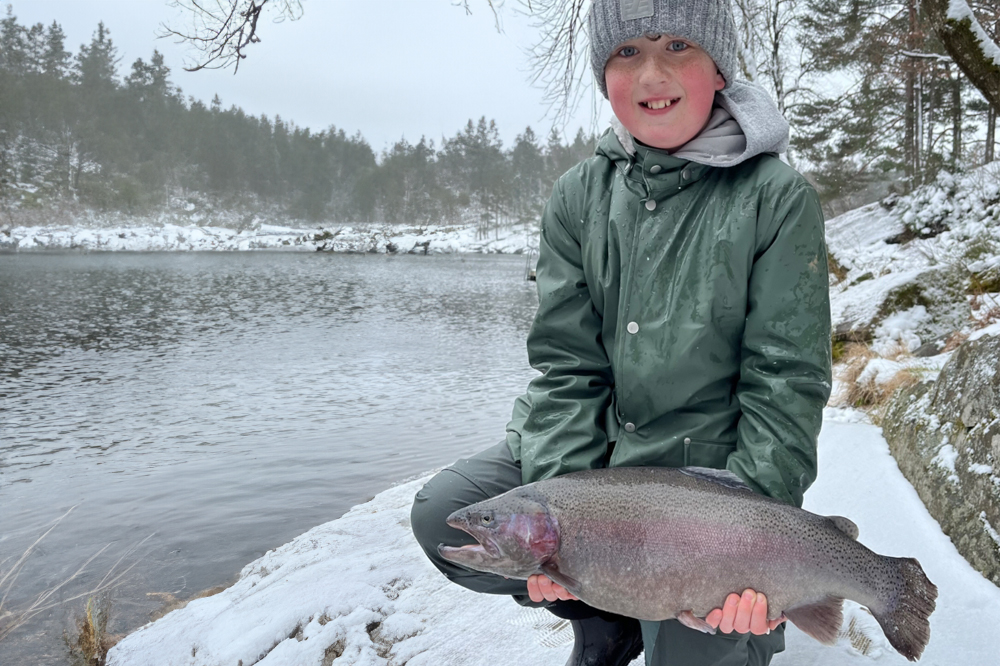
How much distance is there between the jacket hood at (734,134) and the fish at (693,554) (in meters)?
1.03

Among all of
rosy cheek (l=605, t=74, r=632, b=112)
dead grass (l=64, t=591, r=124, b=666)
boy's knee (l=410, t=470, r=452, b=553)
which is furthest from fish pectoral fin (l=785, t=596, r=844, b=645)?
dead grass (l=64, t=591, r=124, b=666)

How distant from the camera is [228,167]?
284 ft

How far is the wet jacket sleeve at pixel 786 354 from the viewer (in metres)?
1.95

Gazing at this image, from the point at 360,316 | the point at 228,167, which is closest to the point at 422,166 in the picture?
the point at 228,167

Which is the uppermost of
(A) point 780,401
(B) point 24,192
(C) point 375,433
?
(B) point 24,192

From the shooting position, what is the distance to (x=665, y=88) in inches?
87.4

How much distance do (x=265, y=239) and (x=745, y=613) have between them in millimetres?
76075

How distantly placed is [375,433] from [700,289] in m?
7.16

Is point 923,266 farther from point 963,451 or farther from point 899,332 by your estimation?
point 963,451

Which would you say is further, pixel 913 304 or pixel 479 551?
pixel 913 304

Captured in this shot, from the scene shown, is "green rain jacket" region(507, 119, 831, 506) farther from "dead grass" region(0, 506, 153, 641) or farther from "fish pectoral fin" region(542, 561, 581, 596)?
"dead grass" region(0, 506, 153, 641)

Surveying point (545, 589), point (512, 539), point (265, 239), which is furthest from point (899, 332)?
point (265, 239)

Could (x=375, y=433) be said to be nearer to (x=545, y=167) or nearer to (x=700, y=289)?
(x=700, y=289)

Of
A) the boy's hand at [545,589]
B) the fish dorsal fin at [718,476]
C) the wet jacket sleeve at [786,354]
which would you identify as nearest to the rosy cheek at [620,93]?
the wet jacket sleeve at [786,354]
